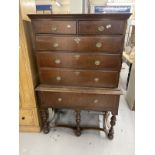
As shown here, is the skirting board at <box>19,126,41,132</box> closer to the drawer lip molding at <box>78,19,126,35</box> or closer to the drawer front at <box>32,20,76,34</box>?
the drawer front at <box>32,20,76,34</box>

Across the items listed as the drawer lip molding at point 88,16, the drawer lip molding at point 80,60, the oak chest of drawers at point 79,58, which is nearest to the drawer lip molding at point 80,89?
the oak chest of drawers at point 79,58

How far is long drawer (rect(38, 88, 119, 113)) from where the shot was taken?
5.39 feet

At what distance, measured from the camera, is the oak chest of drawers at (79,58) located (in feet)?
4.66

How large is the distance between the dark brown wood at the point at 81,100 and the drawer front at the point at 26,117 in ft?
0.92

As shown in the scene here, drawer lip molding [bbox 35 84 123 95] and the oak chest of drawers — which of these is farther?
drawer lip molding [bbox 35 84 123 95]

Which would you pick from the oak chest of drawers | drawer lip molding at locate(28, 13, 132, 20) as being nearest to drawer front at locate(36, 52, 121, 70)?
the oak chest of drawers

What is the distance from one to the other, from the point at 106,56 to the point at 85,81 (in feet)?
1.15

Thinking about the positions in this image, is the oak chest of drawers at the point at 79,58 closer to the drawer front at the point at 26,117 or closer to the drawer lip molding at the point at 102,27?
the drawer lip molding at the point at 102,27

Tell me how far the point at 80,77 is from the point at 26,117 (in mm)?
899
